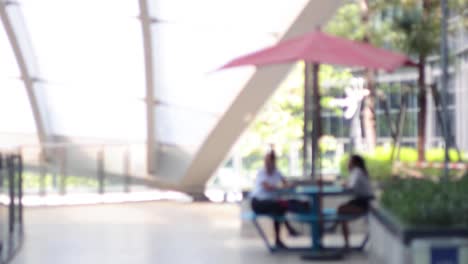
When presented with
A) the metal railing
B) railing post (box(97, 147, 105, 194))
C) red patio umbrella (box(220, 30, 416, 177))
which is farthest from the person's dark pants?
railing post (box(97, 147, 105, 194))

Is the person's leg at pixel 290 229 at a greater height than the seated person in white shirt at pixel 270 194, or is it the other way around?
the seated person in white shirt at pixel 270 194

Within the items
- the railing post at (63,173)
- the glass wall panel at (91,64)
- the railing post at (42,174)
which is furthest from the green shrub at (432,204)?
the railing post at (63,173)

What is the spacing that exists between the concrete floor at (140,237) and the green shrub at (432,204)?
4.80ft

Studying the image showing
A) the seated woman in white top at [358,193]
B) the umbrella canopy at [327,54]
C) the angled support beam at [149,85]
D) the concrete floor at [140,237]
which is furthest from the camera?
the angled support beam at [149,85]

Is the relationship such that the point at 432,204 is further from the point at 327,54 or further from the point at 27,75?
the point at 27,75

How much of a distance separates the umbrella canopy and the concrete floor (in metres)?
2.45

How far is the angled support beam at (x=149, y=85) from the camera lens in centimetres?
2270

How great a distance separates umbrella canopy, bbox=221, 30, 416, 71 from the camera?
13.3 m

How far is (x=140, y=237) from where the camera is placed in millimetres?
16875

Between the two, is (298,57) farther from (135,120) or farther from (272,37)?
(135,120)

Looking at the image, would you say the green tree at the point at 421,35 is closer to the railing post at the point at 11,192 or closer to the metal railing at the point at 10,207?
the metal railing at the point at 10,207

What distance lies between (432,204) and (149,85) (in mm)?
15334

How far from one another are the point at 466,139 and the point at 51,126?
1773 cm

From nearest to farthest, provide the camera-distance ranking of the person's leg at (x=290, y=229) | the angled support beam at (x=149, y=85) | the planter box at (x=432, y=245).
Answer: the planter box at (x=432, y=245) < the person's leg at (x=290, y=229) < the angled support beam at (x=149, y=85)
